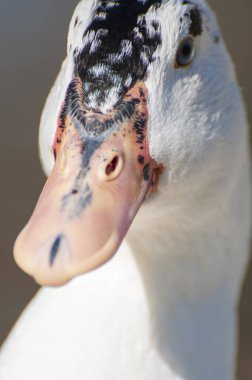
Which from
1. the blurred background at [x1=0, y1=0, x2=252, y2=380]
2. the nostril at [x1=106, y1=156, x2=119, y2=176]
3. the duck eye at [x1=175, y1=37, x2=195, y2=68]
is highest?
the duck eye at [x1=175, y1=37, x2=195, y2=68]

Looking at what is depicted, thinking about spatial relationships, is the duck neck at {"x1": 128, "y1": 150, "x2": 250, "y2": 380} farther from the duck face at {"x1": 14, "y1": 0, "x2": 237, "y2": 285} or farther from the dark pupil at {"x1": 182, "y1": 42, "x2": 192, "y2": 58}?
the dark pupil at {"x1": 182, "y1": 42, "x2": 192, "y2": 58}

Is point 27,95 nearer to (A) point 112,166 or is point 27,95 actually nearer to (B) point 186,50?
(B) point 186,50

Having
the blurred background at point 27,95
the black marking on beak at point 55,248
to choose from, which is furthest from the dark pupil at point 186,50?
the blurred background at point 27,95

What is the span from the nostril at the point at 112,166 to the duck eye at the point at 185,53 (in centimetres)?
28

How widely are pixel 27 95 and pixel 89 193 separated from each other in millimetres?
3717

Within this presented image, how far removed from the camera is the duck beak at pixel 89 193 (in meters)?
1.39

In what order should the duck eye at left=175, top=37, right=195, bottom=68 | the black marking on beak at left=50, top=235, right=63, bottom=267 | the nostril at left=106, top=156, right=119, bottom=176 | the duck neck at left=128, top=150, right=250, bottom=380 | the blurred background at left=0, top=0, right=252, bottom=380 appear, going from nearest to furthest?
1. the black marking on beak at left=50, top=235, right=63, bottom=267
2. the nostril at left=106, top=156, right=119, bottom=176
3. the duck eye at left=175, top=37, right=195, bottom=68
4. the duck neck at left=128, top=150, right=250, bottom=380
5. the blurred background at left=0, top=0, right=252, bottom=380

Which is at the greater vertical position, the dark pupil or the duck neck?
the dark pupil

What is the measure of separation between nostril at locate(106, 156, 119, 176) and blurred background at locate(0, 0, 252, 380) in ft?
8.92

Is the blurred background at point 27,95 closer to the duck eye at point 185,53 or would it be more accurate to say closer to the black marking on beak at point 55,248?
the duck eye at point 185,53

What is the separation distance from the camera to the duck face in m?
1.41

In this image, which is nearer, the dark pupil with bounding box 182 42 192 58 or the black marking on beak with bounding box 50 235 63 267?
the black marking on beak with bounding box 50 235 63 267

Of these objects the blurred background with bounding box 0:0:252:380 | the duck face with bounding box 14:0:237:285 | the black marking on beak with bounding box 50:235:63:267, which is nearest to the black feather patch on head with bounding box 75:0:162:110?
the duck face with bounding box 14:0:237:285

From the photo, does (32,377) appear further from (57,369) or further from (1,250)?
(1,250)
